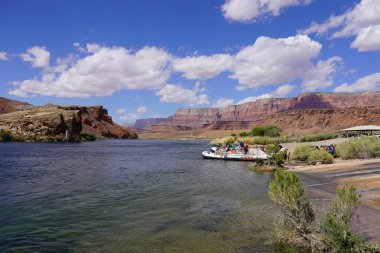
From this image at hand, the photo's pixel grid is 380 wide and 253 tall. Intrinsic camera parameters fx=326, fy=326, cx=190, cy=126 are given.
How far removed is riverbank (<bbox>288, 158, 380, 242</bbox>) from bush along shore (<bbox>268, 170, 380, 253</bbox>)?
77cm

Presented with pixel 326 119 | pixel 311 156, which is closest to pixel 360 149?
pixel 311 156

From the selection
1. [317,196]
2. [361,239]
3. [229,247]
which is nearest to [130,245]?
[229,247]

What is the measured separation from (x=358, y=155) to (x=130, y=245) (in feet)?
98.6

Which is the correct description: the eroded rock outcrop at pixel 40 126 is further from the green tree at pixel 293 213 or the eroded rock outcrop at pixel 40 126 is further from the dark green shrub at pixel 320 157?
the green tree at pixel 293 213

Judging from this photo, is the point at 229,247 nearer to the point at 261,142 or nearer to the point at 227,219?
the point at 227,219

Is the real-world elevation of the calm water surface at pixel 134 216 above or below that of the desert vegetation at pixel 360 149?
below

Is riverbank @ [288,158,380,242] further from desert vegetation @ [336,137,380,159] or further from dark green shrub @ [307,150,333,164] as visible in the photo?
desert vegetation @ [336,137,380,159]

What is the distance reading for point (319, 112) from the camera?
17488 centimetres

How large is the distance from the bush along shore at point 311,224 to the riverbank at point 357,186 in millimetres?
767

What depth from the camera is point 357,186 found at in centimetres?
1756

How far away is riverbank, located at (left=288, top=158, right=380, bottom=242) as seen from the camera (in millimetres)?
10812

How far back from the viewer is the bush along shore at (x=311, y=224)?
7418 millimetres

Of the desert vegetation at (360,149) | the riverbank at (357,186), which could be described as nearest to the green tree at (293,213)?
the riverbank at (357,186)

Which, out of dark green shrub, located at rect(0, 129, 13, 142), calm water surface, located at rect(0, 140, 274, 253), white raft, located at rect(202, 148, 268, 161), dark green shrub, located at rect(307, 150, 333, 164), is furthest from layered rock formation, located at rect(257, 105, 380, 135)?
calm water surface, located at rect(0, 140, 274, 253)
